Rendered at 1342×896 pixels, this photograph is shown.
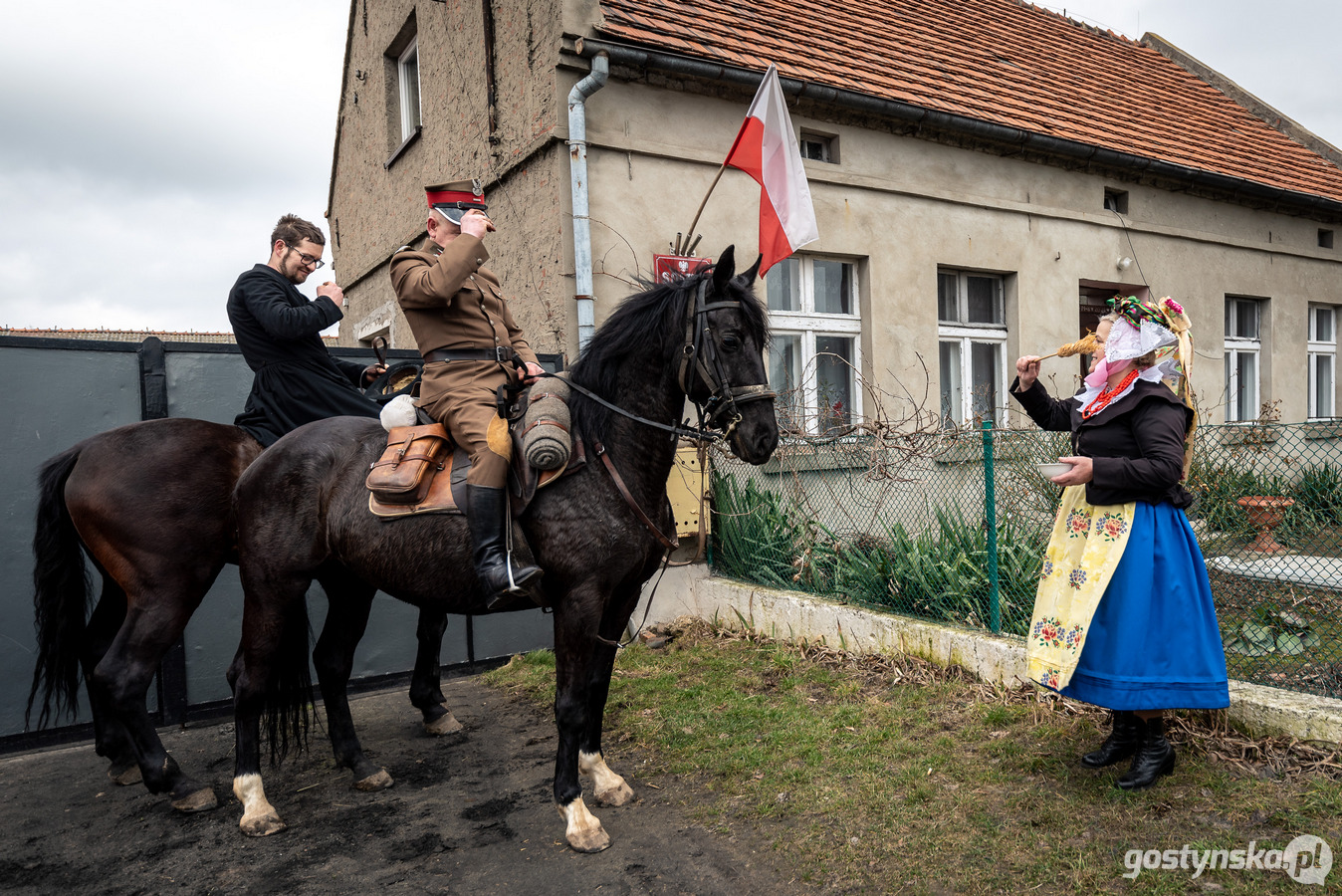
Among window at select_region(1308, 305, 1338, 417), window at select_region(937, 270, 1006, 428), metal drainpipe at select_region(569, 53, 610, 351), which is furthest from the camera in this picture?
window at select_region(1308, 305, 1338, 417)

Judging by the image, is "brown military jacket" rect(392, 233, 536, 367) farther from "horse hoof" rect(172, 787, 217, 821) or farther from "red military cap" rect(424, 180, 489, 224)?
"horse hoof" rect(172, 787, 217, 821)

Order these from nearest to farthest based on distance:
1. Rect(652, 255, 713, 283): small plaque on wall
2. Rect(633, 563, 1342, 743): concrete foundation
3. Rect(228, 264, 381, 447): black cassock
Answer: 1. Rect(633, 563, 1342, 743): concrete foundation
2. Rect(228, 264, 381, 447): black cassock
3. Rect(652, 255, 713, 283): small plaque on wall

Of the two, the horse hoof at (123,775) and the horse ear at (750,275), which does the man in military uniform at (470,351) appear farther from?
the horse hoof at (123,775)

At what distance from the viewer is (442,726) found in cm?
454

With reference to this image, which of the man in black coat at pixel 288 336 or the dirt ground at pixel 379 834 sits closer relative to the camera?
the dirt ground at pixel 379 834

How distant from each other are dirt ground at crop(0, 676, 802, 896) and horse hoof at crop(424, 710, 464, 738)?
0.15 feet

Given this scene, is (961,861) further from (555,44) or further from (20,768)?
(555,44)

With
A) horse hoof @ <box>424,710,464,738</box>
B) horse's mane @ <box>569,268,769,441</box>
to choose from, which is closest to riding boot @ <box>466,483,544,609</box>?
horse's mane @ <box>569,268,769,441</box>

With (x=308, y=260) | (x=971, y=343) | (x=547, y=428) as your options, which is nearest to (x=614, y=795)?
(x=547, y=428)

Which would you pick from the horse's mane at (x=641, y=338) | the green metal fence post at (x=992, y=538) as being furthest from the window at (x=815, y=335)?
the horse's mane at (x=641, y=338)

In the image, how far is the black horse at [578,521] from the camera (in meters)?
3.03

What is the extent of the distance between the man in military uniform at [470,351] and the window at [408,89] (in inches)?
262

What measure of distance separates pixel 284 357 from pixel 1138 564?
415 cm

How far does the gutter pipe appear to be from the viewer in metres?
6.02
